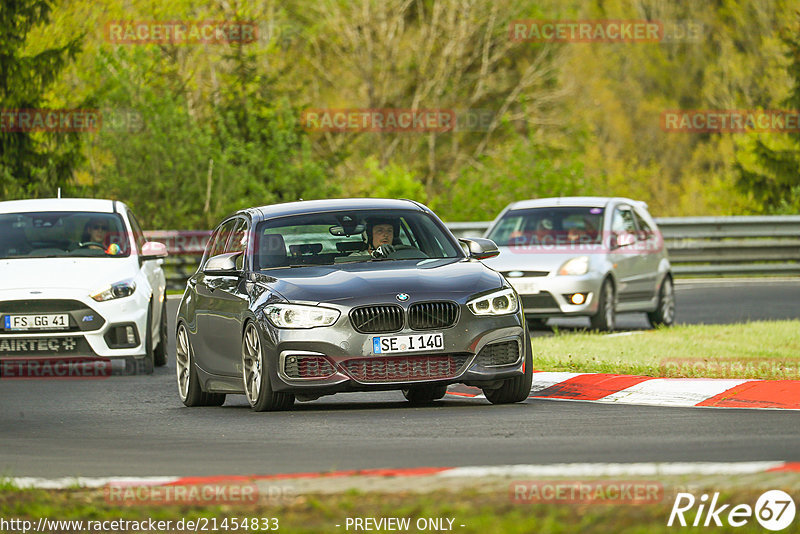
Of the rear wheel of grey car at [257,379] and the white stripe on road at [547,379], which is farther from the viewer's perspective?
the white stripe on road at [547,379]

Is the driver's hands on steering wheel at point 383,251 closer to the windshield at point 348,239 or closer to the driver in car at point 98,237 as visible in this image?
the windshield at point 348,239

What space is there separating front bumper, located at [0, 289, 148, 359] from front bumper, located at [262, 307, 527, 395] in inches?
176

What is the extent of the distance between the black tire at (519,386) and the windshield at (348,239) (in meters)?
1.11

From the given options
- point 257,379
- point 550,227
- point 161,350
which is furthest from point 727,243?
point 257,379

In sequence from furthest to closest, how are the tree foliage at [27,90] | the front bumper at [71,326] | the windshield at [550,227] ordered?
the tree foliage at [27,90] → the windshield at [550,227] → the front bumper at [71,326]

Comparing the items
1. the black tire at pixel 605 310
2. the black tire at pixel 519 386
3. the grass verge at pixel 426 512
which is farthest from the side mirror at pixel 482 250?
the black tire at pixel 605 310

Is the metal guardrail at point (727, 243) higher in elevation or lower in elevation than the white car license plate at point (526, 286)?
lower

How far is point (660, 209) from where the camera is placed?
64.1 metres

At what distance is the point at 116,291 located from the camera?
15.3 metres

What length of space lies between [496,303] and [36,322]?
5.49 m

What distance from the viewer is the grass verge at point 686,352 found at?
1331 centimetres

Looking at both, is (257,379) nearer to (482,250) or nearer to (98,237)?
(482,250)

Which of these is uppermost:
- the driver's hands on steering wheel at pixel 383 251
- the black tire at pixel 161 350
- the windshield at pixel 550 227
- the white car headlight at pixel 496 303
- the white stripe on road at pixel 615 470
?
the driver's hands on steering wheel at pixel 383 251

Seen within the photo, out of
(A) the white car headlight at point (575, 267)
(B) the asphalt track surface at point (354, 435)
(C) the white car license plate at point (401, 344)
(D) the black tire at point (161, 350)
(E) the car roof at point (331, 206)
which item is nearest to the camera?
(B) the asphalt track surface at point (354, 435)
